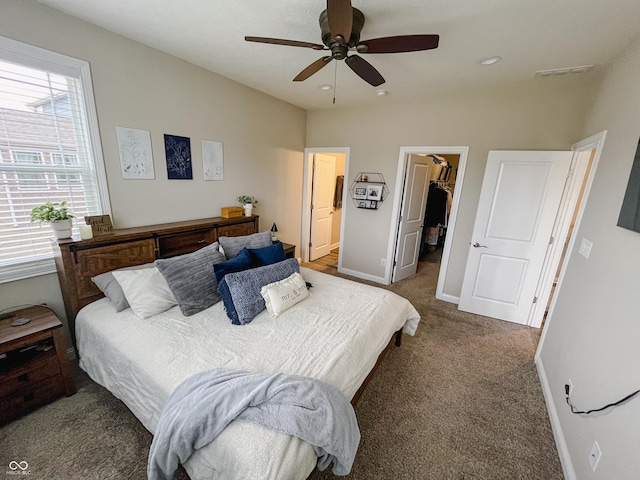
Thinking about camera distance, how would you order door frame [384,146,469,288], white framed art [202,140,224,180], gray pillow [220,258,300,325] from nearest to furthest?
gray pillow [220,258,300,325]
white framed art [202,140,224,180]
door frame [384,146,469,288]

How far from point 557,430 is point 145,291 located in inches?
116

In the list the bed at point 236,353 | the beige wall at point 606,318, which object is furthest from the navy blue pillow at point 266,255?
the beige wall at point 606,318

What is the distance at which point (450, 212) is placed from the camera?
3.48 metres

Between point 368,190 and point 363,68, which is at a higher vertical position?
point 363,68

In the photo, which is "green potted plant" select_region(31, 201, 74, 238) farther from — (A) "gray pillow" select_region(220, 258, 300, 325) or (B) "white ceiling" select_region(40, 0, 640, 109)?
(B) "white ceiling" select_region(40, 0, 640, 109)

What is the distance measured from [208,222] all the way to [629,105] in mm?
3499

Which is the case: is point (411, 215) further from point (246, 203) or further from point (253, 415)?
point (253, 415)

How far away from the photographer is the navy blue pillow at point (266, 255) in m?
2.30

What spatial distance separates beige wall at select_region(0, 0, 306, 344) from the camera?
183 cm

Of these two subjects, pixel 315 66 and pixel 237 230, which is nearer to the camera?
pixel 315 66

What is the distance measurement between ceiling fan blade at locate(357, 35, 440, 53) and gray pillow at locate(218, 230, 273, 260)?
182cm

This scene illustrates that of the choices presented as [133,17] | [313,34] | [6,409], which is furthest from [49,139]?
[313,34]

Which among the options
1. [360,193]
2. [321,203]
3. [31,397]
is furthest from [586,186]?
[31,397]

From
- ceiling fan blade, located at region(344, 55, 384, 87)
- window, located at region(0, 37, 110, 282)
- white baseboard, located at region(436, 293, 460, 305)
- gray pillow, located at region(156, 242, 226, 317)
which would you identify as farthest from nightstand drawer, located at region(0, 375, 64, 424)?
white baseboard, located at region(436, 293, 460, 305)
